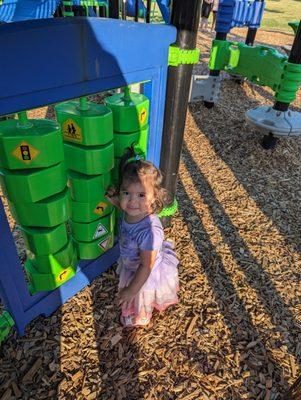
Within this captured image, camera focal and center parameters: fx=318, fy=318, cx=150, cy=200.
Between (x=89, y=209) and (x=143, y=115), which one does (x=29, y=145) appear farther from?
(x=143, y=115)

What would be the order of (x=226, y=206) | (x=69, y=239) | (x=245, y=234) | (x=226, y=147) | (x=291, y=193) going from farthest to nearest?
(x=226, y=147), (x=291, y=193), (x=226, y=206), (x=245, y=234), (x=69, y=239)

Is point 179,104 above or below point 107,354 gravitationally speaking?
above

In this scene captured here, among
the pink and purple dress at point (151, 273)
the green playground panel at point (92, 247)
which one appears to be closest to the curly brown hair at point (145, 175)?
the pink and purple dress at point (151, 273)

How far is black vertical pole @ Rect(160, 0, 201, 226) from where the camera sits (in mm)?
2043

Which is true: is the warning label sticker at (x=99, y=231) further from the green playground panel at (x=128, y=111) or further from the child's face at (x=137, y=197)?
the green playground panel at (x=128, y=111)

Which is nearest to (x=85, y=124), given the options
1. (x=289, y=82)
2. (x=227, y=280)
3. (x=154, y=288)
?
(x=154, y=288)

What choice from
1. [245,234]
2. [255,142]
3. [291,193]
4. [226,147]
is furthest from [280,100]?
[245,234]

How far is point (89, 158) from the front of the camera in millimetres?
1903

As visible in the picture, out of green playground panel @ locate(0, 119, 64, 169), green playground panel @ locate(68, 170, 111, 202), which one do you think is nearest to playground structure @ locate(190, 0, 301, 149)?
green playground panel @ locate(68, 170, 111, 202)

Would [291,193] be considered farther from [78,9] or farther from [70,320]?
[78,9]

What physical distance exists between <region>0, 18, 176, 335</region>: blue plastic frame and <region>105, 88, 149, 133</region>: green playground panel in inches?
5.6

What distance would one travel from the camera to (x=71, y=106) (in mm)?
1926

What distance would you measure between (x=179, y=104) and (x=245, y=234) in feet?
5.03

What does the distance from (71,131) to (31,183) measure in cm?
41
